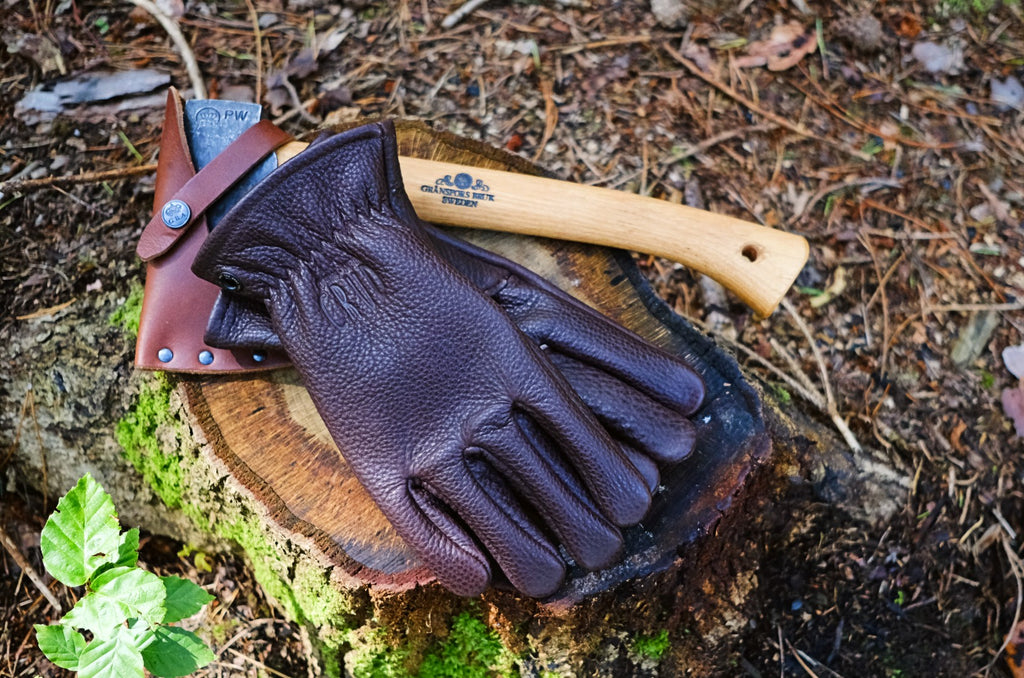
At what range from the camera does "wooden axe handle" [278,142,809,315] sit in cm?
226

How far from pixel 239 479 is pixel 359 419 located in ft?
1.38

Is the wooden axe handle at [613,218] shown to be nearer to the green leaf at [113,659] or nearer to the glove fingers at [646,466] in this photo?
the glove fingers at [646,466]

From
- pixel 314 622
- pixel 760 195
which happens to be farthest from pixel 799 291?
pixel 314 622

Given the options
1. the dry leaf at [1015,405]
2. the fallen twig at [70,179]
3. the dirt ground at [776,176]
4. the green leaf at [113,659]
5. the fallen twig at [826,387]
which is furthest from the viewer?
the dry leaf at [1015,405]

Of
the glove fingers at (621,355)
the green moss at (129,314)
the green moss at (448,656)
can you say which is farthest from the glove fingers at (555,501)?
the green moss at (129,314)

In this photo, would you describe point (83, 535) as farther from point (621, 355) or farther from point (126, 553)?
point (621, 355)

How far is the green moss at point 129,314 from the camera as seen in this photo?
2451 millimetres

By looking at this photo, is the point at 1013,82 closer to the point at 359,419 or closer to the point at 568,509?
the point at 568,509

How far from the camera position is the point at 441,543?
1821 millimetres

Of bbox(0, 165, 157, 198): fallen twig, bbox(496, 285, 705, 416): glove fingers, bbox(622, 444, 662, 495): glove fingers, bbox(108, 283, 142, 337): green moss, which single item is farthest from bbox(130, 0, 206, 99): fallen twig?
bbox(622, 444, 662, 495): glove fingers

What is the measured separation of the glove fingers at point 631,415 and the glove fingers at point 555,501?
0.47 ft

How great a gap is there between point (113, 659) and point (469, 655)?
98cm

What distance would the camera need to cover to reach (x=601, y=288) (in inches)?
92.4

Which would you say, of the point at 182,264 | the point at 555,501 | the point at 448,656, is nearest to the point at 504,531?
the point at 555,501
